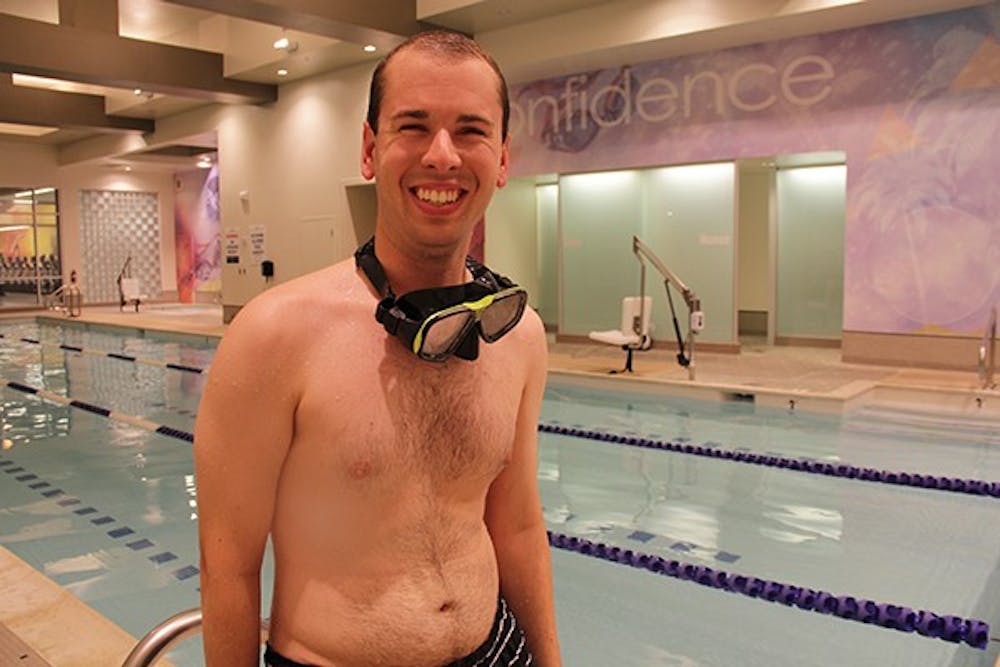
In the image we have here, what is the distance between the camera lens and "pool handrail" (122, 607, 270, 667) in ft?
5.08

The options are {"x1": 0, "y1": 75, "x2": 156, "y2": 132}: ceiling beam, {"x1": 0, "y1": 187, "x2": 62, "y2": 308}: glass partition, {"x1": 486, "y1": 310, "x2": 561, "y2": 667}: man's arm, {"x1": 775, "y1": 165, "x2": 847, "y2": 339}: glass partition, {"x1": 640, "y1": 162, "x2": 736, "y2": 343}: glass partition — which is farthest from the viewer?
{"x1": 0, "y1": 187, "x2": 62, "y2": 308}: glass partition

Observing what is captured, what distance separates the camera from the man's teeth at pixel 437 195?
117cm

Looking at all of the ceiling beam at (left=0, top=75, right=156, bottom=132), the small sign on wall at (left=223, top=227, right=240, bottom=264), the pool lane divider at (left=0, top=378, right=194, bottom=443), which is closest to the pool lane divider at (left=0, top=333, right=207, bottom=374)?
the pool lane divider at (left=0, top=378, right=194, bottom=443)

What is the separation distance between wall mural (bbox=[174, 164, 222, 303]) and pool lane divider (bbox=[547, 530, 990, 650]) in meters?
19.1

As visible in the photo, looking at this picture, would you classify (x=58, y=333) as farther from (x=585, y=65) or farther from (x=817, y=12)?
(x=817, y=12)

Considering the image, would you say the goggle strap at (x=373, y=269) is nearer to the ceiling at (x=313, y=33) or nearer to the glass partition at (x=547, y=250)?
the ceiling at (x=313, y=33)

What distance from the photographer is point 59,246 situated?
21062 mm

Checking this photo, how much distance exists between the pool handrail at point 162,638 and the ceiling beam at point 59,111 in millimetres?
14953

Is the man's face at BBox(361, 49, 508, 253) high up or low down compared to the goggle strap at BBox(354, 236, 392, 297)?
up

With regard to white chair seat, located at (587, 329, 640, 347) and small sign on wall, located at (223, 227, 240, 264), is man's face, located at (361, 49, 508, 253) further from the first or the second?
small sign on wall, located at (223, 227, 240, 264)

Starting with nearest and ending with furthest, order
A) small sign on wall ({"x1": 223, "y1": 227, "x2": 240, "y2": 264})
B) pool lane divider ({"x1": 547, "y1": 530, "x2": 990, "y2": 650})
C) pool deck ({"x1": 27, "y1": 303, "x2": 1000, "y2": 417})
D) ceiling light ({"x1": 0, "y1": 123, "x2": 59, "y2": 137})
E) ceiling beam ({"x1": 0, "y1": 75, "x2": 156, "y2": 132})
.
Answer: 1. pool lane divider ({"x1": 547, "y1": 530, "x2": 990, "y2": 650})
2. pool deck ({"x1": 27, "y1": 303, "x2": 1000, "y2": 417})
3. ceiling beam ({"x1": 0, "y1": 75, "x2": 156, "y2": 132})
4. small sign on wall ({"x1": 223, "y1": 227, "x2": 240, "y2": 264})
5. ceiling light ({"x1": 0, "y1": 123, "x2": 59, "y2": 137})

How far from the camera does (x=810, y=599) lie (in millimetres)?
3438

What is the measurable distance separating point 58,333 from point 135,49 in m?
5.93

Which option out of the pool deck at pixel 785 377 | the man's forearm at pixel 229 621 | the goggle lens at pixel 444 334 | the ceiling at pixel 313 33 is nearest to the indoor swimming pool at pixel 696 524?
the pool deck at pixel 785 377
